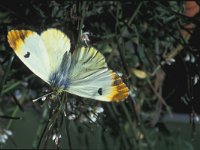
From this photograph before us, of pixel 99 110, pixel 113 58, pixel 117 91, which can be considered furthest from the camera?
pixel 113 58

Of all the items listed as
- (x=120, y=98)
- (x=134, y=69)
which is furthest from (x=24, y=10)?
(x=120, y=98)

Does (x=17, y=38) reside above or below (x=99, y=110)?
above

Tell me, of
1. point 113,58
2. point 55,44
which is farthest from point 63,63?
point 113,58

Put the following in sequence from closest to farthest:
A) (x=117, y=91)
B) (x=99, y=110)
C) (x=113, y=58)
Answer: (x=117, y=91) → (x=99, y=110) → (x=113, y=58)

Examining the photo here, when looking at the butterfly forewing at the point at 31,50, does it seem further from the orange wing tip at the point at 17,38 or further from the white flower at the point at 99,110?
the white flower at the point at 99,110

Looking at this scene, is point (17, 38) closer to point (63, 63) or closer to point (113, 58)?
point (63, 63)

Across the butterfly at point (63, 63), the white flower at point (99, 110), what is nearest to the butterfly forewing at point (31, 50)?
the butterfly at point (63, 63)

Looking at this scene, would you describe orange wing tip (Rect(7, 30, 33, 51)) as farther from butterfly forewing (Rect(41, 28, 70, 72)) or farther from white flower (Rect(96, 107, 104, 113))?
white flower (Rect(96, 107, 104, 113))
